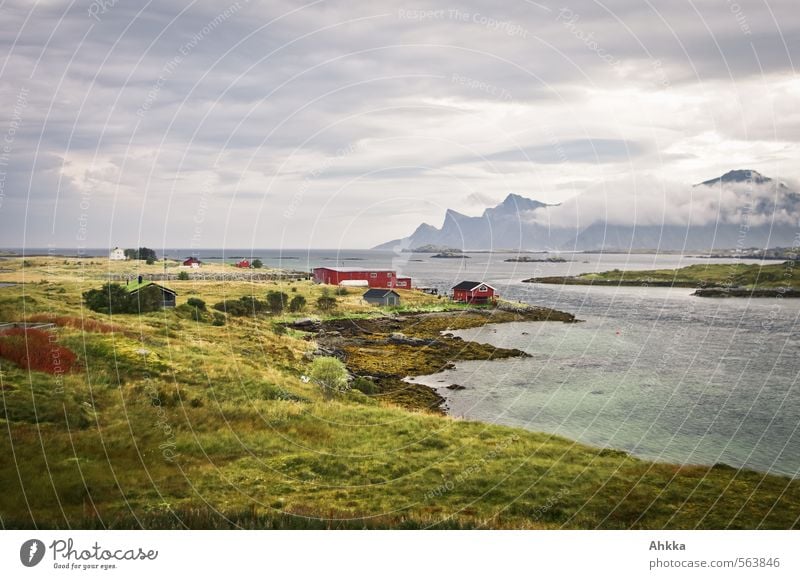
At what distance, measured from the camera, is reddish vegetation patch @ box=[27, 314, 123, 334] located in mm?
33906

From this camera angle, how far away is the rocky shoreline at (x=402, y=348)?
4431cm

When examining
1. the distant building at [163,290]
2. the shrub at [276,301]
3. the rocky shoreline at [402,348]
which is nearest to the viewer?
the rocky shoreline at [402,348]

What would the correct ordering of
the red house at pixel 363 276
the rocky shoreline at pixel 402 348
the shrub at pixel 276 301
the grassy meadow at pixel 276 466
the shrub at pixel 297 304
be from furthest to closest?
the red house at pixel 363 276
the shrub at pixel 297 304
the shrub at pixel 276 301
the rocky shoreline at pixel 402 348
the grassy meadow at pixel 276 466

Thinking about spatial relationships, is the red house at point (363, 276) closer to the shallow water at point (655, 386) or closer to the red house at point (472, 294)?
the red house at point (472, 294)

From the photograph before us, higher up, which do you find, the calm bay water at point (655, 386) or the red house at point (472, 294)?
the red house at point (472, 294)

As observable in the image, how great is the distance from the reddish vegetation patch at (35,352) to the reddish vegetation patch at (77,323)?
389cm

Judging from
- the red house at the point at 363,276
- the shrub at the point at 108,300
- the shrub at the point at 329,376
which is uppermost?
the red house at the point at 363,276

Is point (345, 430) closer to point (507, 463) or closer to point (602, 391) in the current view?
point (507, 463)

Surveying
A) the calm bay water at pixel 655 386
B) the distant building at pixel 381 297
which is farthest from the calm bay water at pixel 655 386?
the distant building at pixel 381 297

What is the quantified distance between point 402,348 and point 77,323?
110ft

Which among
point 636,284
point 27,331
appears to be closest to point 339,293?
point 27,331

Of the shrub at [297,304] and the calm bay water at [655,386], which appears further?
the shrub at [297,304]

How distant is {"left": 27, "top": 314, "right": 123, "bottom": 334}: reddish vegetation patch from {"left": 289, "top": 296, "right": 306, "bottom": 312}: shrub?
3824 cm

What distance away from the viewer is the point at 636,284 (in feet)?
509
